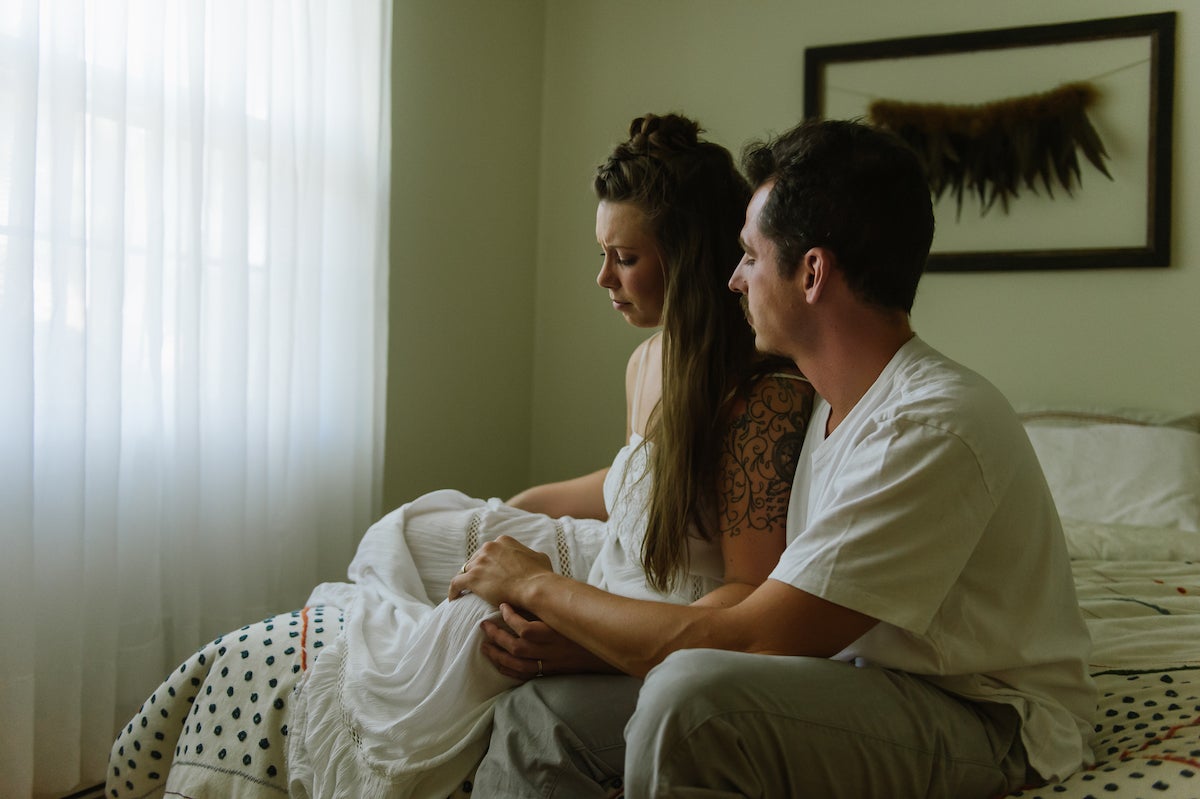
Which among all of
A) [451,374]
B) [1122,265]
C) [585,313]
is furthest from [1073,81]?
[451,374]

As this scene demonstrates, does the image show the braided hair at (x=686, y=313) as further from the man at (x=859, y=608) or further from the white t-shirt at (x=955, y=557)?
the white t-shirt at (x=955, y=557)

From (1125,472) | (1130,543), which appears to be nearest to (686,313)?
(1130,543)

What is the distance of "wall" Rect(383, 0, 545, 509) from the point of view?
3141mm

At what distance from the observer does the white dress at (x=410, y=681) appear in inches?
47.6

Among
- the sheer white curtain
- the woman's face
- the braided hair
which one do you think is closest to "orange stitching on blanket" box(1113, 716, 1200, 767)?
the braided hair

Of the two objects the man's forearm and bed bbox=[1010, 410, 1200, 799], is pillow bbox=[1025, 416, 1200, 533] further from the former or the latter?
the man's forearm

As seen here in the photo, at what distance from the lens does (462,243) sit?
11.1 feet

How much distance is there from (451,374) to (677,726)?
2.55 meters

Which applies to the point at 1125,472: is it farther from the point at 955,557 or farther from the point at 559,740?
the point at 559,740

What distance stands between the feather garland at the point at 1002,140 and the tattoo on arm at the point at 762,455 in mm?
2018

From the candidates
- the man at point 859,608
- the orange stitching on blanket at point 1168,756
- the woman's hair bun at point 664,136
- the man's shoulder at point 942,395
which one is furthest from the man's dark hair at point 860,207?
the orange stitching on blanket at point 1168,756

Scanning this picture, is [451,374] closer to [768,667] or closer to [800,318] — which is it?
[800,318]

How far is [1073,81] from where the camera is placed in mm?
3055

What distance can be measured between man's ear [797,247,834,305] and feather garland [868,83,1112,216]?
2.13 meters
